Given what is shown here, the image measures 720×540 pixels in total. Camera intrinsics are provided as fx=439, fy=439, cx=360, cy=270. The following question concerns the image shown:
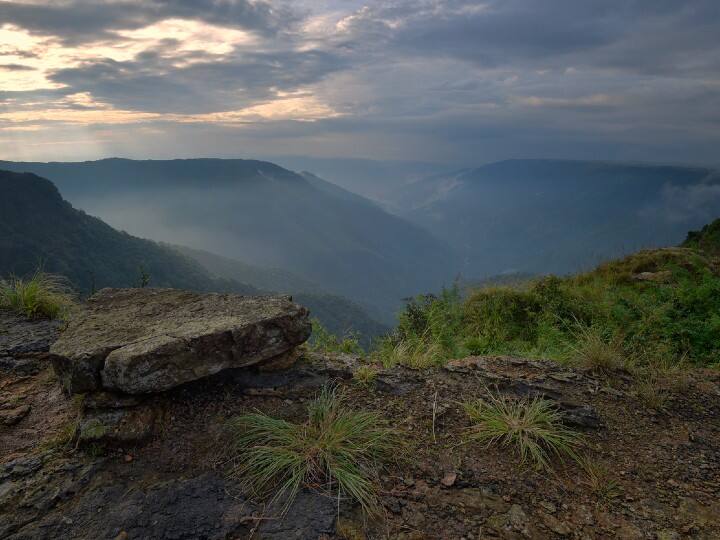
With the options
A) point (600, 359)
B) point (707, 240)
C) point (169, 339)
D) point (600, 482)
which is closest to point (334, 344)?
point (169, 339)

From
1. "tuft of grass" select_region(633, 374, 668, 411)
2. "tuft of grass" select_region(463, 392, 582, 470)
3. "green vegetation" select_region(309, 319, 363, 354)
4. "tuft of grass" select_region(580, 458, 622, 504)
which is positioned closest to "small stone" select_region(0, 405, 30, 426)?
"green vegetation" select_region(309, 319, 363, 354)

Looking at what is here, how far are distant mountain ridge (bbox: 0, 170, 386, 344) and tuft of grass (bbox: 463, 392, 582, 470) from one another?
327 ft

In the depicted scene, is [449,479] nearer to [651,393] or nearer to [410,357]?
[410,357]

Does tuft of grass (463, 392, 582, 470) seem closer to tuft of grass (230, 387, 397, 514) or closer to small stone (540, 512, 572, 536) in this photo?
small stone (540, 512, 572, 536)

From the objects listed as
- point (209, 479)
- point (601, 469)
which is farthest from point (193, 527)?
point (601, 469)

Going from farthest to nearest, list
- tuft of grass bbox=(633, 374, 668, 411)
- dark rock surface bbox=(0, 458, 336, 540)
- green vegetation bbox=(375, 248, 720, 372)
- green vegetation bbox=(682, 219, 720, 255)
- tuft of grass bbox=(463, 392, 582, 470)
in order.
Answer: green vegetation bbox=(682, 219, 720, 255) → green vegetation bbox=(375, 248, 720, 372) → tuft of grass bbox=(633, 374, 668, 411) → tuft of grass bbox=(463, 392, 582, 470) → dark rock surface bbox=(0, 458, 336, 540)

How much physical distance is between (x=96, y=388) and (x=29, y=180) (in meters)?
188

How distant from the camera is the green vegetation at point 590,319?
6.10m

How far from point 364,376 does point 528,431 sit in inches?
71.2

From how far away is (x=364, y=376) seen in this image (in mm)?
5043

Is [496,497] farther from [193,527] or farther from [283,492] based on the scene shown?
[193,527]

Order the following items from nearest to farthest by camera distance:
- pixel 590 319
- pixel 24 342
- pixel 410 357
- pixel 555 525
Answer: pixel 555 525, pixel 410 357, pixel 24 342, pixel 590 319

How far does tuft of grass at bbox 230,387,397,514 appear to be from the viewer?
3.53 m

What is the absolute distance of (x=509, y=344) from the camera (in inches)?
303
